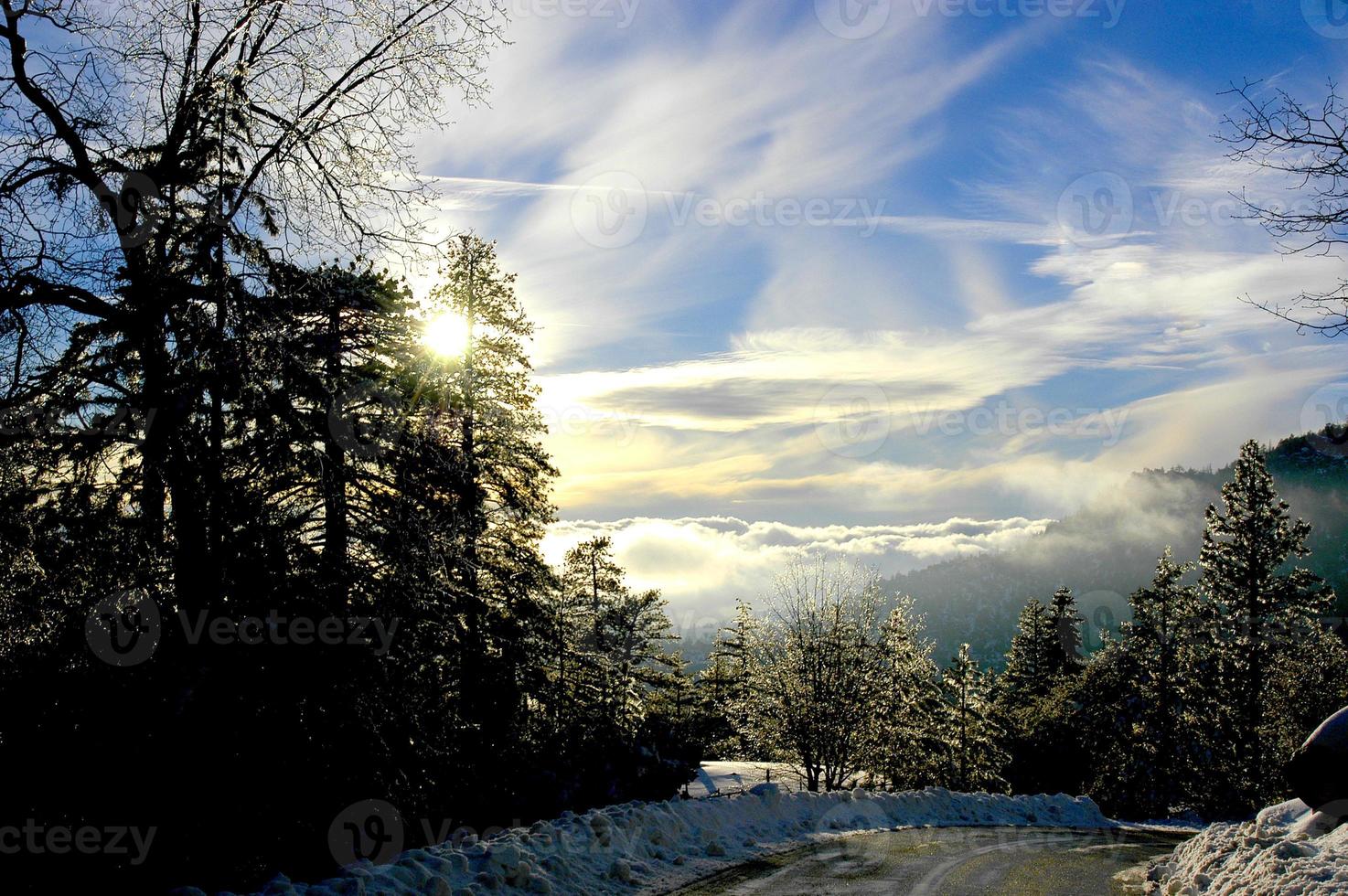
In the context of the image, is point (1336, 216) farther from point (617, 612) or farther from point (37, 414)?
point (617, 612)

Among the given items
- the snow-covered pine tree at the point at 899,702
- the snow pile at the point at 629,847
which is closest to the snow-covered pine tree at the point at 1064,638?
the snow-covered pine tree at the point at 899,702

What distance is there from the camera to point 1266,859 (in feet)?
25.4

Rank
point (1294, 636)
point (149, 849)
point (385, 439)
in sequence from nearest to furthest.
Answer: point (149, 849), point (385, 439), point (1294, 636)

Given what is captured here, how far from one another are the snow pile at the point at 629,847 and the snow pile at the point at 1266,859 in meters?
5.25

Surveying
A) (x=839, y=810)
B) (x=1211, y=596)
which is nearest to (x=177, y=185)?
(x=839, y=810)

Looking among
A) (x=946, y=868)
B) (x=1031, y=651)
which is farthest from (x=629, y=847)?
(x=1031, y=651)

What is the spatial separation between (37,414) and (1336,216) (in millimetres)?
13347

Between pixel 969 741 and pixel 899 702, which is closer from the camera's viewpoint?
pixel 899 702

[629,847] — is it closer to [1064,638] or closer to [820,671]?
[820,671]

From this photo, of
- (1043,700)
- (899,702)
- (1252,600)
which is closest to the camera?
(899,702)

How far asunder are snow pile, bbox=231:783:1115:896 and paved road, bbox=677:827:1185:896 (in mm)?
671

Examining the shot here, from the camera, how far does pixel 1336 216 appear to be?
8938 mm

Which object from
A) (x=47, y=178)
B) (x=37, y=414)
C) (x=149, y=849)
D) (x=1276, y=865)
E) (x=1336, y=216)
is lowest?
(x=1276, y=865)

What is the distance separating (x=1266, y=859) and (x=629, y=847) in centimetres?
670
